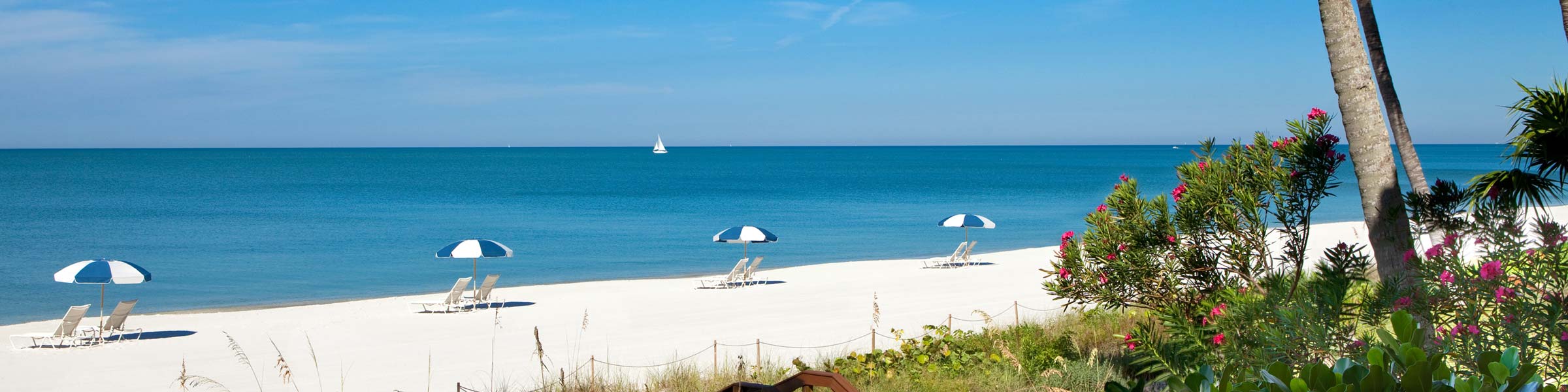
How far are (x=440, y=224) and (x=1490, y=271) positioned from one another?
38.4 meters

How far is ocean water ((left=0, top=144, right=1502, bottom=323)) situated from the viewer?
72.5ft

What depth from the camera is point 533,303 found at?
1720 cm

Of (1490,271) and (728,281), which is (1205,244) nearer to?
(1490,271)

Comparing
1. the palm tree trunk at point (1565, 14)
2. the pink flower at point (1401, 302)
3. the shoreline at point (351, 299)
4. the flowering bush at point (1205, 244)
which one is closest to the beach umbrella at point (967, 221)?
the shoreline at point (351, 299)

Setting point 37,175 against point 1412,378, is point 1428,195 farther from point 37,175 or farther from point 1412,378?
point 37,175

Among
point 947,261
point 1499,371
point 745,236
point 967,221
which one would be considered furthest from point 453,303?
point 1499,371

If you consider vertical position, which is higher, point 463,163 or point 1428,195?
point 463,163

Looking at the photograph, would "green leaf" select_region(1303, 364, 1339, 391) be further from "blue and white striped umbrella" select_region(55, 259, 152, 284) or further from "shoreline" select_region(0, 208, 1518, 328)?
"shoreline" select_region(0, 208, 1518, 328)

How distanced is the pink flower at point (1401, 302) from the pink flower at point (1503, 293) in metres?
0.33

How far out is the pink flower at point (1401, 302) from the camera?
3469 mm

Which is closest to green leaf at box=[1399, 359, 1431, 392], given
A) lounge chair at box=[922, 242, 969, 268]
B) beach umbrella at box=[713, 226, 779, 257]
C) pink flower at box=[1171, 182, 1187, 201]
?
pink flower at box=[1171, 182, 1187, 201]

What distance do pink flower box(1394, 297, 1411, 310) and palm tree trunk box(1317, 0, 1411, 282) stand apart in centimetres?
192

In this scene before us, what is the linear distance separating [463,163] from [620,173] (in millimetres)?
40588

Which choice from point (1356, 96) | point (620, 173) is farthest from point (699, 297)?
point (620, 173)
